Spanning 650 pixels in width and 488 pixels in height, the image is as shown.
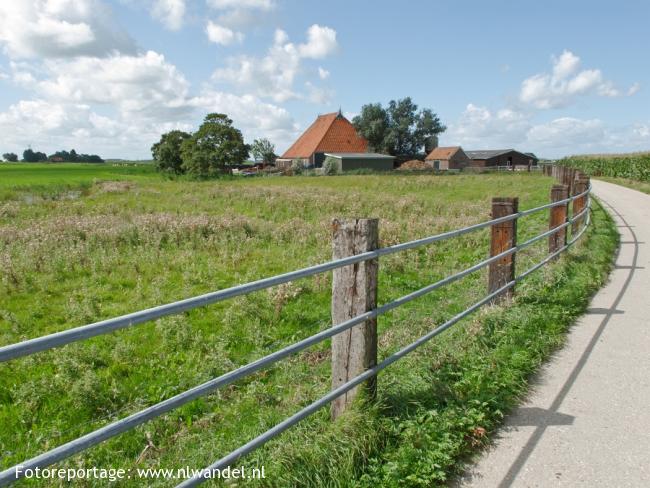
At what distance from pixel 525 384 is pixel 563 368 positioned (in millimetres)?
598

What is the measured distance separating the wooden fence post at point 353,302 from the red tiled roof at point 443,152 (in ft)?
256

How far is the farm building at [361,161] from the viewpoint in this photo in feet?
203

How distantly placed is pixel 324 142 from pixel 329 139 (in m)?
1.21

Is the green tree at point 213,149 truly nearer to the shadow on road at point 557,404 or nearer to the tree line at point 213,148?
the tree line at point 213,148

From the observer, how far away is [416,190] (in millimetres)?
29516

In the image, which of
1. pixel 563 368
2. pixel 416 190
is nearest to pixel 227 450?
pixel 563 368

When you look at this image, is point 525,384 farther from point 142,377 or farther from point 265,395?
point 142,377

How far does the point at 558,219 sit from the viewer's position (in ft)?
28.1

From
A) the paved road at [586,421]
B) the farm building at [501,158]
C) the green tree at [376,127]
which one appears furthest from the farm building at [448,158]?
the paved road at [586,421]

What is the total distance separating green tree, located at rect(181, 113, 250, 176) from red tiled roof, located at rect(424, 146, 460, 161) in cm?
3447

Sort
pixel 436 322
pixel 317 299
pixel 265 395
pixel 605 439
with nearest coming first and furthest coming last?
pixel 605 439 < pixel 265 395 < pixel 436 322 < pixel 317 299

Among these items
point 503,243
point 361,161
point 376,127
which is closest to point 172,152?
point 361,161

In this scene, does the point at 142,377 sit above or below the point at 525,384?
below

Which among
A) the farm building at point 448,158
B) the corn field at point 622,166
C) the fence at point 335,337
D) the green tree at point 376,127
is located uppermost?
the green tree at point 376,127
